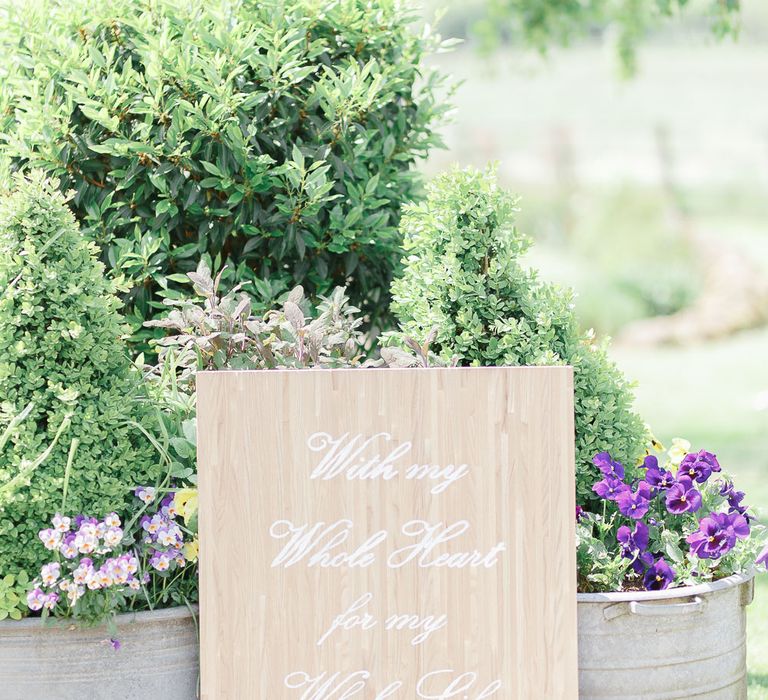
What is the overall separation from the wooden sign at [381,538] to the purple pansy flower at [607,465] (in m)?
0.43

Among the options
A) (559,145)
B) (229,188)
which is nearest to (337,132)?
(229,188)

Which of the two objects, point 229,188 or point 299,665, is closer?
point 299,665

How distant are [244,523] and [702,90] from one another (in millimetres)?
17963

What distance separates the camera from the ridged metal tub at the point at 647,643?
84.0 inches

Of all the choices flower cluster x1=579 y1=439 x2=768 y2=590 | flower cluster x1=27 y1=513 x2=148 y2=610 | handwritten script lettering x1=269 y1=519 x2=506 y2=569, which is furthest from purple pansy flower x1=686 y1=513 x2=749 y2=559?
flower cluster x1=27 y1=513 x2=148 y2=610

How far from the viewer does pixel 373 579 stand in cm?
202

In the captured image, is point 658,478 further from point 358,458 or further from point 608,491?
point 358,458

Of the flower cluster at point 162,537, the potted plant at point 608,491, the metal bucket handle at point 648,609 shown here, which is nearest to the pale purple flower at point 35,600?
the flower cluster at point 162,537

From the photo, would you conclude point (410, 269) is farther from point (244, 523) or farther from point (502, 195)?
point (244, 523)

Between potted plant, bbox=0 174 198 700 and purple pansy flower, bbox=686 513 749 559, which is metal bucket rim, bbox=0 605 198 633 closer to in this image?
potted plant, bbox=0 174 198 700

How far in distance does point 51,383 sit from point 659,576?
4.61 feet

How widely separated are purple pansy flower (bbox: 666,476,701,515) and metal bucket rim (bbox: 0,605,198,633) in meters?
1.13

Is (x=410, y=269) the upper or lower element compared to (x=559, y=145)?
lower

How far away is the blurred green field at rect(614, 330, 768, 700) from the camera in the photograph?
12.3ft
